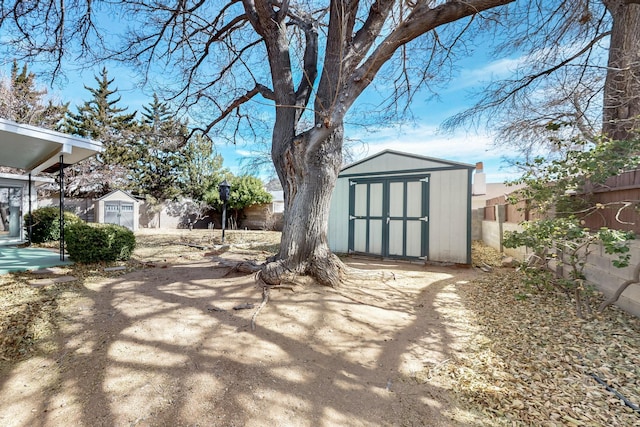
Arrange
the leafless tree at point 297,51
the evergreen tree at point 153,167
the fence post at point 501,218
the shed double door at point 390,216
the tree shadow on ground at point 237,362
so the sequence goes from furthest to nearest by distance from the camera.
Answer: the evergreen tree at point 153,167 → the fence post at point 501,218 → the shed double door at point 390,216 → the leafless tree at point 297,51 → the tree shadow on ground at point 237,362

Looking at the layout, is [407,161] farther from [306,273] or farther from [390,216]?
[306,273]

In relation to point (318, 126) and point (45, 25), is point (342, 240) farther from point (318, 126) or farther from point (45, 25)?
point (45, 25)

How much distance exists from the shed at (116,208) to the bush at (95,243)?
→ 818 centimetres

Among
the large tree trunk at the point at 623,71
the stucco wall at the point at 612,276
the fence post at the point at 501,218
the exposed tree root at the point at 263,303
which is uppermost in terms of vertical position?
the large tree trunk at the point at 623,71

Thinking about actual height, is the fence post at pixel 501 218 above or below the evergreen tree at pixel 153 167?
below

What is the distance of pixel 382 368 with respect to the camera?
2.22 meters

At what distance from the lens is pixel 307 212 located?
4117 millimetres

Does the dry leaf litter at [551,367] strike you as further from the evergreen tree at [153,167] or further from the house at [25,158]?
the evergreen tree at [153,167]

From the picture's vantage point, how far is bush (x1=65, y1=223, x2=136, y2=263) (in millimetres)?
5434

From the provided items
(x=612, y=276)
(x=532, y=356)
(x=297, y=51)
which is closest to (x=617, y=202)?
(x=612, y=276)

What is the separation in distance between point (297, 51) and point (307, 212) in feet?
13.3

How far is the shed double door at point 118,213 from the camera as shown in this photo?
12.6 metres

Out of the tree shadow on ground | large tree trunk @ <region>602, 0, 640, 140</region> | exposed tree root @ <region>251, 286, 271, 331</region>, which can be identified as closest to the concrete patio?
the tree shadow on ground

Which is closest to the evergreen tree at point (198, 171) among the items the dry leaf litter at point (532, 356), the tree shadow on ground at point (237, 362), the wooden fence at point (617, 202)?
the dry leaf litter at point (532, 356)
